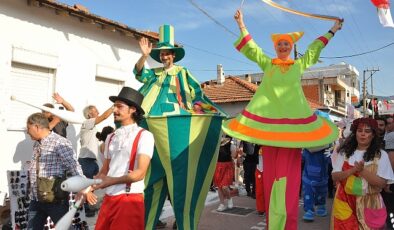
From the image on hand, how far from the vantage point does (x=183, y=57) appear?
4.38 meters

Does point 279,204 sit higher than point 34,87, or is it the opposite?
point 34,87

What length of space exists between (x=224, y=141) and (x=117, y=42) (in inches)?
123

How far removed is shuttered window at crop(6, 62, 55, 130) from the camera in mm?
6355

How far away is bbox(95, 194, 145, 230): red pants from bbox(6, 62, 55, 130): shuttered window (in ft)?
13.4

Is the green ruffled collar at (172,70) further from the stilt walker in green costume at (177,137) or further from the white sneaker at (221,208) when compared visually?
the white sneaker at (221,208)

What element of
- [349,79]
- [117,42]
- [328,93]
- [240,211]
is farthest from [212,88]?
[349,79]

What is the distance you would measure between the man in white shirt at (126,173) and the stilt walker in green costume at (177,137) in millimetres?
673

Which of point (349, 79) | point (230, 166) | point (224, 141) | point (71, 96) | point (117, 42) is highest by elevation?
point (349, 79)

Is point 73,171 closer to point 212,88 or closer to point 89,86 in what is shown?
point 89,86

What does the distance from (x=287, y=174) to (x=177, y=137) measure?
1.04 metres

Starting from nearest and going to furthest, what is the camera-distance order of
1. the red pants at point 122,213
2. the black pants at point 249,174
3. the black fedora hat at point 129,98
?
the red pants at point 122,213, the black fedora hat at point 129,98, the black pants at point 249,174

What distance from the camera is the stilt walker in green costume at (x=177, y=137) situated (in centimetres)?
369

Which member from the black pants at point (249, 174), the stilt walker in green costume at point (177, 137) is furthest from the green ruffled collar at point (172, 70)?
the black pants at point (249, 174)

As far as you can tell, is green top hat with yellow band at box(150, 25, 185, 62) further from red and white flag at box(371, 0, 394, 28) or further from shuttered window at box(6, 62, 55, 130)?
shuttered window at box(6, 62, 55, 130)
